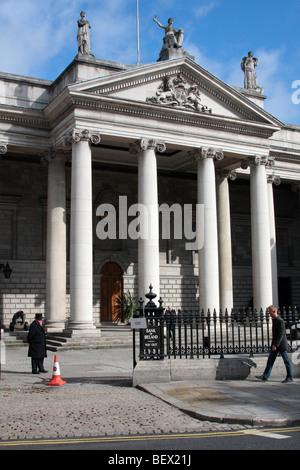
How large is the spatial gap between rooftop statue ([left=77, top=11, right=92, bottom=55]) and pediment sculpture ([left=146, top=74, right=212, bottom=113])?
12.4 feet

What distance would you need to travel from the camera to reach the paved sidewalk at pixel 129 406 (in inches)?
341

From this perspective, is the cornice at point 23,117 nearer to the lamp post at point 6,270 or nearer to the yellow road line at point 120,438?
the lamp post at point 6,270

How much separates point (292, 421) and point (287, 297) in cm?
2936

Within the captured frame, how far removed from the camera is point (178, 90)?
2680 centimetres

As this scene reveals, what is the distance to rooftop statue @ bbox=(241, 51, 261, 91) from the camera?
31.3 meters

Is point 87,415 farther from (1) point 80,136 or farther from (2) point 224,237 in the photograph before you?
(2) point 224,237

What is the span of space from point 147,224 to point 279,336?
12350 mm

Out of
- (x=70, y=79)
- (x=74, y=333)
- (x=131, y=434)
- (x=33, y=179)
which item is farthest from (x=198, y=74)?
(x=131, y=434)

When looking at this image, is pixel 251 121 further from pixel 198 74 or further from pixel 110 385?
pixel 110 385

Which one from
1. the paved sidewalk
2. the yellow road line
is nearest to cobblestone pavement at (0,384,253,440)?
the paved sidewalk

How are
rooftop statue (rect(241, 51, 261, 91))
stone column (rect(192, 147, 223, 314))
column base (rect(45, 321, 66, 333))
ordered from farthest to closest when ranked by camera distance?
rooftop statue (rect(241, 51, 261, 91)) → stone column (rect(192, 147, 223, 314)) → column base (rect(45, 321, 66, 333))

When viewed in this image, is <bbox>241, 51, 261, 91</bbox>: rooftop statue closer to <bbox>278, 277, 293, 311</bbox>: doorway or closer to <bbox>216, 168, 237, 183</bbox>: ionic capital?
<bbox>216, 168, 237, 183</bbox>: ionic capital

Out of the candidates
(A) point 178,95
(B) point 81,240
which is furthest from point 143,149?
(B) point 81,240

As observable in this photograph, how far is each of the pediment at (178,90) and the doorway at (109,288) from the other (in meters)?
10.6
